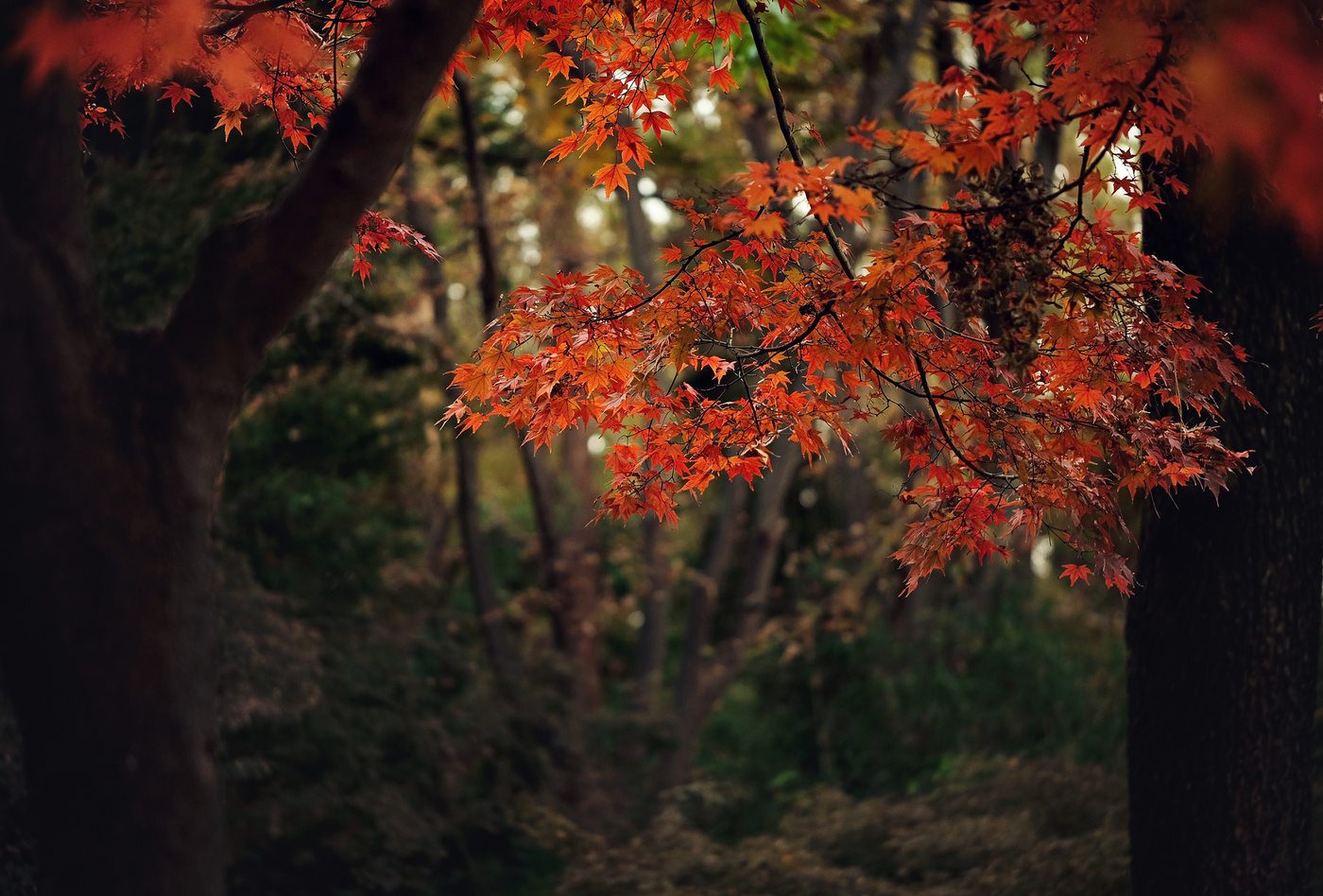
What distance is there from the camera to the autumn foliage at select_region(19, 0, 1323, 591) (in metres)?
3.34

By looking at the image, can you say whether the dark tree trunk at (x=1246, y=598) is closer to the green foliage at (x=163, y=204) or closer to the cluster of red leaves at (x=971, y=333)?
the cluster of red leaves at (x=971, y=333)

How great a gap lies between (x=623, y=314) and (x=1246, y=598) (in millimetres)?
3169

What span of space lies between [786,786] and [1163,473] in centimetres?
889

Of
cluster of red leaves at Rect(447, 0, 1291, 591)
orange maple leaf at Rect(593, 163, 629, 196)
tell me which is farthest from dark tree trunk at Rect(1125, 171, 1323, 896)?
orange maple leaf at Rect(593, 163, 629, 196)

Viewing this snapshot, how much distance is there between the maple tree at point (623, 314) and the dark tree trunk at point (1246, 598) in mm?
419

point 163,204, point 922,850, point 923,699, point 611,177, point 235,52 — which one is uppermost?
point 163,204

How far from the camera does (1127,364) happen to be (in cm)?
387

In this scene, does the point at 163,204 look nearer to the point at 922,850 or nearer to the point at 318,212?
the point at 318,212

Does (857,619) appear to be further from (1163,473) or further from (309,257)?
(309,257)

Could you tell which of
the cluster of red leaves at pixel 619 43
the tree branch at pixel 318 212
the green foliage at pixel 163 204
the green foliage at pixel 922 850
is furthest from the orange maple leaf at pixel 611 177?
the green foliage at pixel 922 850

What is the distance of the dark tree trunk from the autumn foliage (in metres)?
0.41

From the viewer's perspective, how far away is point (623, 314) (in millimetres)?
3855

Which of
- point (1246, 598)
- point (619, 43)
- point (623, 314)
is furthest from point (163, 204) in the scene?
point (1246, 598)

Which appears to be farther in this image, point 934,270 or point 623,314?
point 623,314
